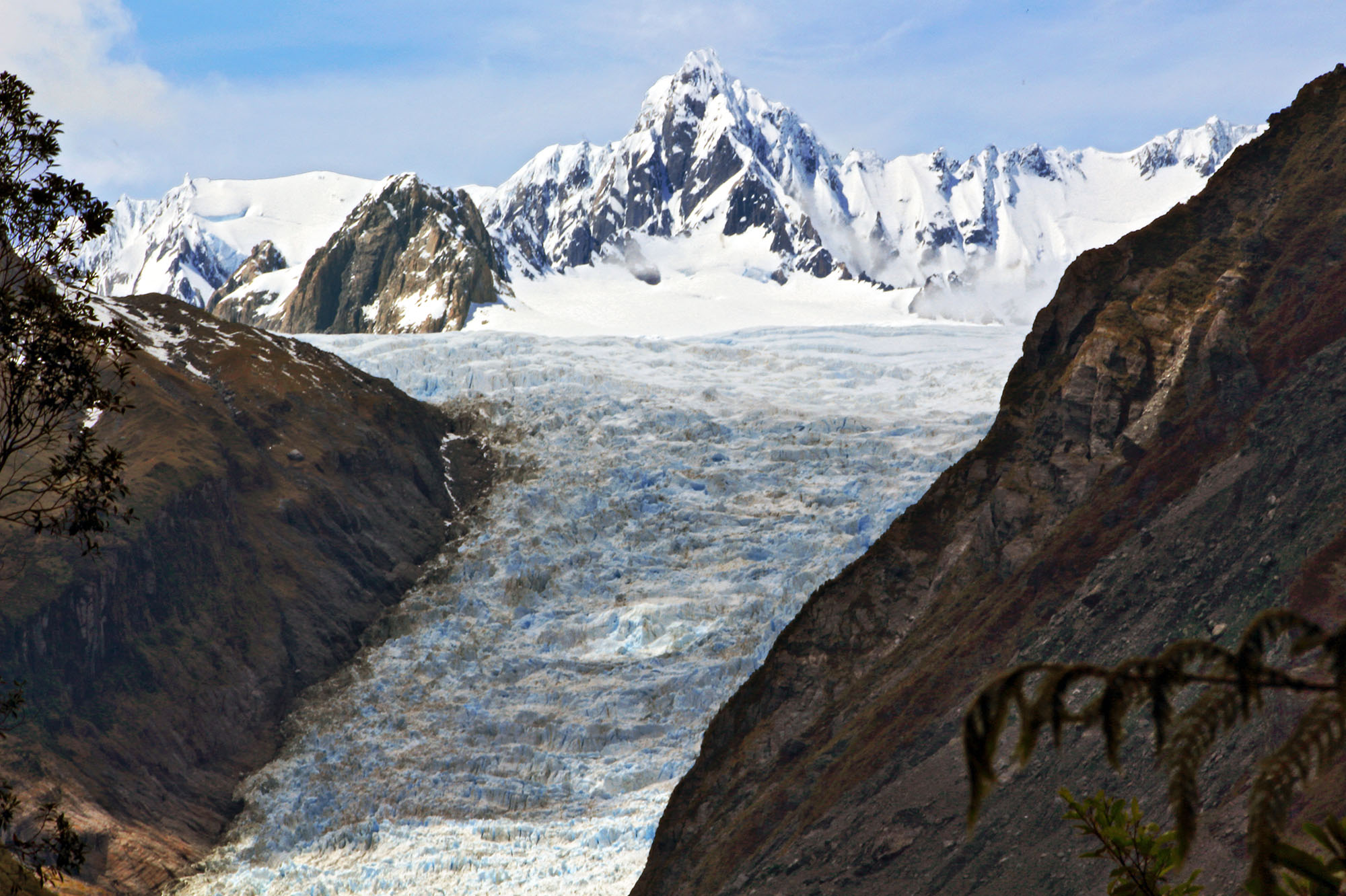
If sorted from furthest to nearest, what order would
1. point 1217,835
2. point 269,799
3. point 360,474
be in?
point 360,474 < point 269,799 < point 1217,835

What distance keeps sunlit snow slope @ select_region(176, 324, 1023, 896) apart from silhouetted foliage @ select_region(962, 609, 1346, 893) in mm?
53083

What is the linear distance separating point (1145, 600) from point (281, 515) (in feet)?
215

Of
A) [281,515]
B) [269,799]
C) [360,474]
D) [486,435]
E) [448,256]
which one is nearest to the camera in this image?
[269,799]

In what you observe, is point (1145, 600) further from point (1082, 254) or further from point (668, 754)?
point (668, 754)

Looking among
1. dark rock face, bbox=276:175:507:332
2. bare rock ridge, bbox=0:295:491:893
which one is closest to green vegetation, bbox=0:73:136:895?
bare rock ridge, bbox=0:295:491:893

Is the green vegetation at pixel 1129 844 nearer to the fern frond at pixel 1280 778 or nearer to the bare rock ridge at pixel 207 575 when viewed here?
the fern frond at pixel 1280 778

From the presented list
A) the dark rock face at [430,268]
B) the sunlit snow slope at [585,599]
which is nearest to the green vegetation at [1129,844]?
the sunlit snow slope at [585,599]

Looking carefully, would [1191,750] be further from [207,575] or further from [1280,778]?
[207,575]

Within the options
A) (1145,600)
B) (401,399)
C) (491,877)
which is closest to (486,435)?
(401,399)

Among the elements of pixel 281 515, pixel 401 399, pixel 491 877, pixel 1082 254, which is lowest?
pixel 491 877

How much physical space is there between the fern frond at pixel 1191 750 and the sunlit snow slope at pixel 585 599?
53003mm

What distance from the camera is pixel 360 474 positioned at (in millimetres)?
96750

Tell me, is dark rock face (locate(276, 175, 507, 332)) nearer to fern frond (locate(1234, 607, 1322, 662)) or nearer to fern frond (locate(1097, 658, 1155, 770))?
fern frond (locate(1097, 658, 1155, 770))

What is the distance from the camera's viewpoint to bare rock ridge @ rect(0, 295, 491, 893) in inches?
2458
